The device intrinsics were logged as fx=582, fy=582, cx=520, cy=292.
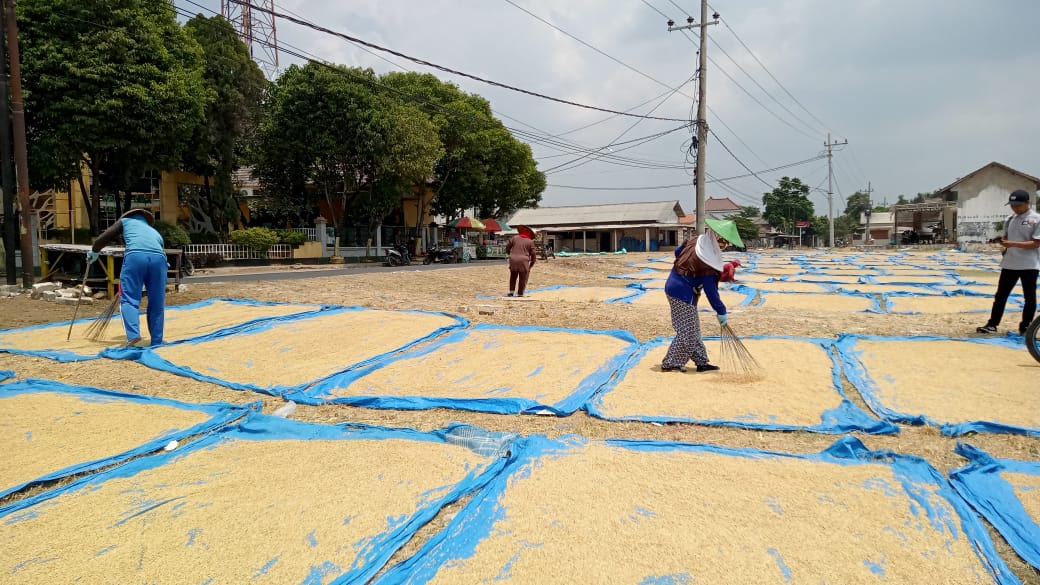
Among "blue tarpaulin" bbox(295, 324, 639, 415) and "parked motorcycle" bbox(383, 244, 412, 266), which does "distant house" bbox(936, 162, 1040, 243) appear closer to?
"parked motorcycle" bbox(383, 244, 412, 266)

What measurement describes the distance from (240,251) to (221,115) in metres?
3.94

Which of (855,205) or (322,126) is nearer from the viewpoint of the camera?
(322,126)

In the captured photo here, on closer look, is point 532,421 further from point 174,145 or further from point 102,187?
point 102,187

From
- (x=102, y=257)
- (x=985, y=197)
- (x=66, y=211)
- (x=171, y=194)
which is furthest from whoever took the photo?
(x=985, y=197)

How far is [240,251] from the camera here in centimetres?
1622

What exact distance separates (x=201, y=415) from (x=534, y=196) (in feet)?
105

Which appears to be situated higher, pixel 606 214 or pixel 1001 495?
pixel 606 214

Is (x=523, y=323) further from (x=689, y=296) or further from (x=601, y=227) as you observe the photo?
(x=601, y=227)

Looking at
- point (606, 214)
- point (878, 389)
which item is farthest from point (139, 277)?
point (606, 214)

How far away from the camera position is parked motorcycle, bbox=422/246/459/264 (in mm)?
19547

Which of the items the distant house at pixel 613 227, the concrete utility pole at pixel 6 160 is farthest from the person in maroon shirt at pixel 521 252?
the distant house at pixel 613 227

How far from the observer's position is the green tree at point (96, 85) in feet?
37.9

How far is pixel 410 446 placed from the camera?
245 centimetres

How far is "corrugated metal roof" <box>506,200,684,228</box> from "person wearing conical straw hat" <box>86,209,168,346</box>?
103ft
